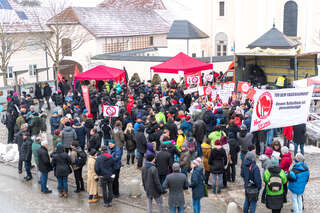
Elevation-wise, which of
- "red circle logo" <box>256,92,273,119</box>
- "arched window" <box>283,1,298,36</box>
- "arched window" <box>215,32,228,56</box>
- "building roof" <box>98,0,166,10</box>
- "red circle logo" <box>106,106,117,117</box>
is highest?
"building roof" <box>98,0,166,10</box>

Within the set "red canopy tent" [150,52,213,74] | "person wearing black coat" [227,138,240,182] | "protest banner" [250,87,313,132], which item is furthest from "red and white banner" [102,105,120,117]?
"red canopy tent" [150,52,213,74]

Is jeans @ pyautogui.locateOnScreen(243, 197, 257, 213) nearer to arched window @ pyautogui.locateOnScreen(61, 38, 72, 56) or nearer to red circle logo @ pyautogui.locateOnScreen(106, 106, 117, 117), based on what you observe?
red circle logo @ pyautogui.locateOnScreen(106, 106, 117, 117)

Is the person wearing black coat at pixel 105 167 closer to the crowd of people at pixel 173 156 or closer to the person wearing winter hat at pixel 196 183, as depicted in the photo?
the crowd of people at pixel 173 156

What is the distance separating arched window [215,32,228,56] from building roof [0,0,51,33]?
56.0 feet

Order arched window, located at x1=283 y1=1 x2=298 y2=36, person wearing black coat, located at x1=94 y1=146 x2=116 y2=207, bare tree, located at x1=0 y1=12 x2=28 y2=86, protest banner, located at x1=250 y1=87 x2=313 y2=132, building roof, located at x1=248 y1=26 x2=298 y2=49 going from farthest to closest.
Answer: arched window, located at x1=283 y1=1 x2=298 y2=36, bare tree, located at x1=0 y1=12 x2=28 y2=86, building roof, located at x1=248 y1=26 x2=298 y2=49, protest banner, located at x1=250 y1=87 x2=313 y2=132, person wearing black coat, located at x1=94 y1=146 x2=116 y2=207

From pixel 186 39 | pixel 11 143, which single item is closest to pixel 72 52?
pixel 186 39

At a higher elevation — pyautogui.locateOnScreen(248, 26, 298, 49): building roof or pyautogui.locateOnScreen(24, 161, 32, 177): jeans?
pyautogui.locateOnScreen(248, 26, 298, 49): building roof

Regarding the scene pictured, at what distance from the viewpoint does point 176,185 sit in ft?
29.1

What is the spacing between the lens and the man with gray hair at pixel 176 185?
29.0ft

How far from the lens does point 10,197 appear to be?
11227mm

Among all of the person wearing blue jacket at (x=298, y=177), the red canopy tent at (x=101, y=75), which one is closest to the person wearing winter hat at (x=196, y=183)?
the person wearing blue jacket at (x=298, y=177)

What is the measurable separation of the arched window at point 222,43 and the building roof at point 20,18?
1706cm

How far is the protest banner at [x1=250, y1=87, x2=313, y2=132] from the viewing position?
10.9 m

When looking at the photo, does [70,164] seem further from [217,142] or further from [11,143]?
[11,143]
